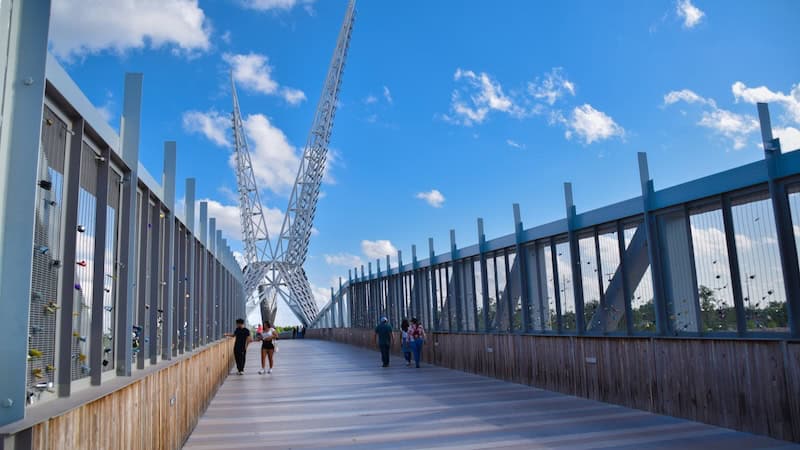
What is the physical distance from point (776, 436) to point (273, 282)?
55979 mm

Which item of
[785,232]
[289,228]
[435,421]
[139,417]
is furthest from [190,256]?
[289,228]

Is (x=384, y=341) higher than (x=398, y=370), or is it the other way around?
(x=384, y=341)

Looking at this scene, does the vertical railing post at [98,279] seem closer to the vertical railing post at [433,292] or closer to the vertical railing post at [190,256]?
the vertical railing post at [190,256]

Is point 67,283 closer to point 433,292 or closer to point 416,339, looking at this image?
point 416,339

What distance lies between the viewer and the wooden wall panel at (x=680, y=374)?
7039mm

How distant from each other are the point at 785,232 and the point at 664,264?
98.2 inches

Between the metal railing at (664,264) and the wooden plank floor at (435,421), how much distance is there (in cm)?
224

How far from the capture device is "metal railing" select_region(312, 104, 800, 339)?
29.4 ft

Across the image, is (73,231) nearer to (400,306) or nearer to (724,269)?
(724,269)

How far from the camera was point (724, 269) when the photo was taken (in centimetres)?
1001

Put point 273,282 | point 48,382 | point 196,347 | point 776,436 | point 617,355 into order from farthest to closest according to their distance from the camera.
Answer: point 273,282
point 196,347
point 617,355
point 776,436
point 48,382

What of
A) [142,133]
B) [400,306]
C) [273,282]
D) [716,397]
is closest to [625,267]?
[716,397]

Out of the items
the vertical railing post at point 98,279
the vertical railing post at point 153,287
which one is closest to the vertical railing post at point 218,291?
the vertical railing post at point 153,287

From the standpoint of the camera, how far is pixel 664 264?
438 inches
